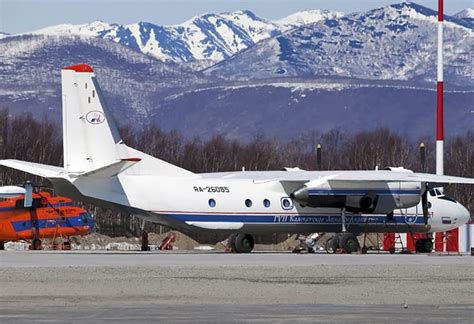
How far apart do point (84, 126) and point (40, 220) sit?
15.3 metres

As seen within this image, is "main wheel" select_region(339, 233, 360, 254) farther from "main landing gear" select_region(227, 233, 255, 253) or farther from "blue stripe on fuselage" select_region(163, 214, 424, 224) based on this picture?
"main landing gear" select_region(227, 233, 255, 253)

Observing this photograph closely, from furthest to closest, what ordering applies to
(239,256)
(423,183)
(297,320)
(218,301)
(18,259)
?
(423,183)
(239,256)
(18,259)
(218,301)
(297,320)

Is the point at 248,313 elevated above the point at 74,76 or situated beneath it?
situated beneath

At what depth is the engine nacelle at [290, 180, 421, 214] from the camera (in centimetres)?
5934

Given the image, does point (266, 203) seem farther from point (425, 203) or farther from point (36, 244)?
point (36, 244)

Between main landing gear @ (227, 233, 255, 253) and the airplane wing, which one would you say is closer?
the airplane wing

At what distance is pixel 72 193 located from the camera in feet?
183

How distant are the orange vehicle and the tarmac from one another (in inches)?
669

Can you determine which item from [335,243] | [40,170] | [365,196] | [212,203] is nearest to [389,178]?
[365,196]

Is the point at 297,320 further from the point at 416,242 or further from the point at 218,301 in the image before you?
the point at 416,242

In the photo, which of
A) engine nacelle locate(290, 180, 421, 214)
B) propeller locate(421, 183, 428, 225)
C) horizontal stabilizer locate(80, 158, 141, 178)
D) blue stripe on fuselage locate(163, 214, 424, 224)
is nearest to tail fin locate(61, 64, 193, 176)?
horizontal stabilizer locate(80, 158, 141, 178)

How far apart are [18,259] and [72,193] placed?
5459mm

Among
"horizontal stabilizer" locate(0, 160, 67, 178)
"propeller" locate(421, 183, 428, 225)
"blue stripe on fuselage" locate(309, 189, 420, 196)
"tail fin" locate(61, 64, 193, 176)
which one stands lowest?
"propeller" locate(421, 183, 428, 225)

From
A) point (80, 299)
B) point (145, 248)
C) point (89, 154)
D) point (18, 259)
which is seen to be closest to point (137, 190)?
point (89, 154)
